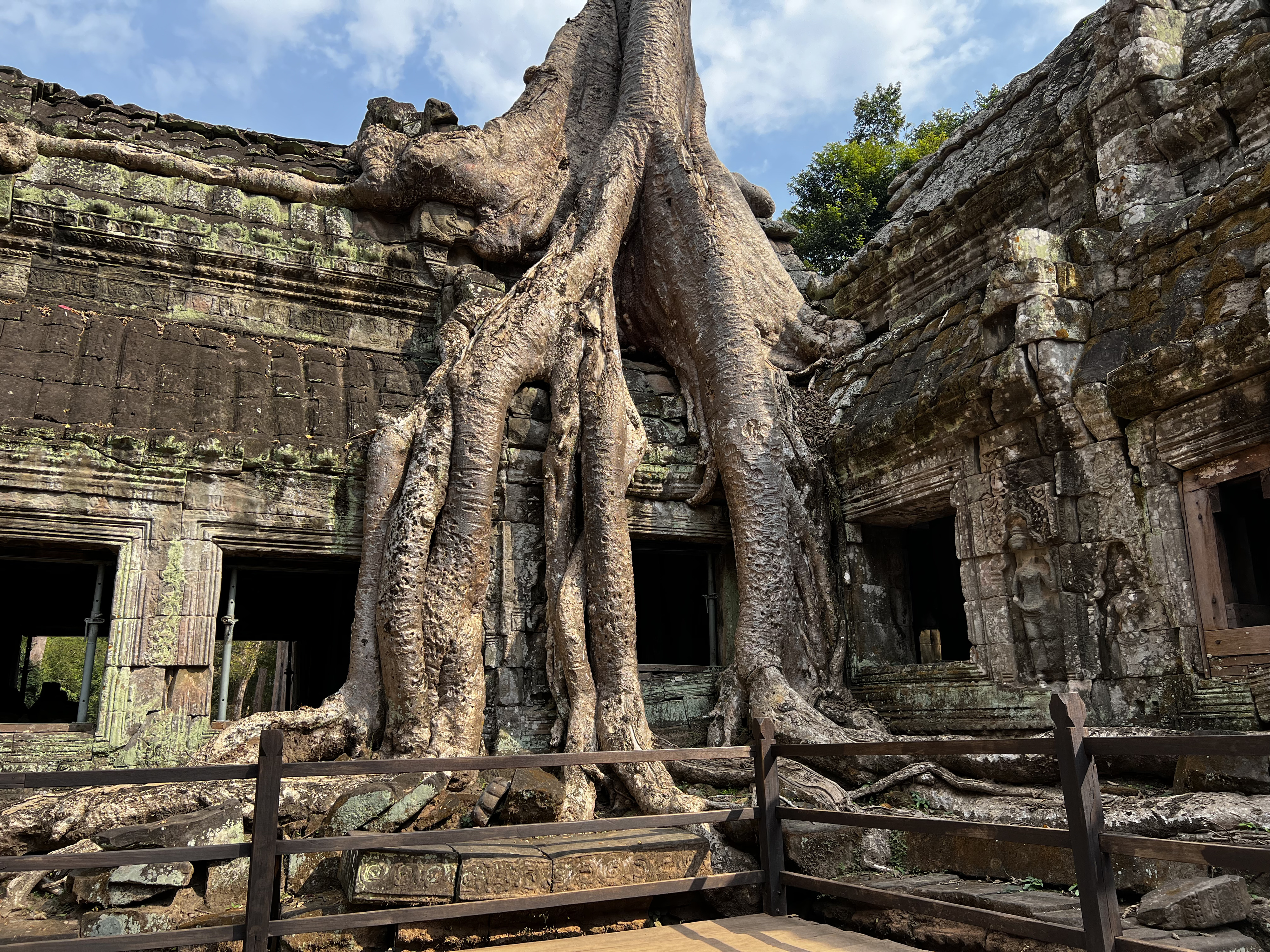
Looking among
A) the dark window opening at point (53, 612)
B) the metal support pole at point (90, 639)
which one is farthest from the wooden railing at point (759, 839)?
the dark window opening at point (53, 612)

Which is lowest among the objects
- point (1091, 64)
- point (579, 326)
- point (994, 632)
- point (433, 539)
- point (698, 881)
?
point (698, 881)

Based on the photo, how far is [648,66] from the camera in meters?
8.17

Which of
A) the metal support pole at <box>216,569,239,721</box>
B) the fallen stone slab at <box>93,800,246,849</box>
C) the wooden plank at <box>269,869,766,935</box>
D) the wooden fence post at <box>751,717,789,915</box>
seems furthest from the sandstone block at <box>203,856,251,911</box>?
the wooden fence post at <box>751,717,789,915</box>

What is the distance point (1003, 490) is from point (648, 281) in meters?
3.53

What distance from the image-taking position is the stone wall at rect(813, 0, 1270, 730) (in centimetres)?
449

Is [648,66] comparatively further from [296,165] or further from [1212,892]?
[1212,892]

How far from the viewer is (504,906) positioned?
3.32m

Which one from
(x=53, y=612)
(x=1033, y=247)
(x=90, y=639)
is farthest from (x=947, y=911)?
(x=53, y=612)

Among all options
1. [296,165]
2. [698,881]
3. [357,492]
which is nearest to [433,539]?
[357,492]

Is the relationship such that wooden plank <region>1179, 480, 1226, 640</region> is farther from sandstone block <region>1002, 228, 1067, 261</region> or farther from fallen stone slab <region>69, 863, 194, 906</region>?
fallen stone slab <region>69, 863, 194, 906</region>

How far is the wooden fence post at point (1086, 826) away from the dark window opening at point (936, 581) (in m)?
5.37

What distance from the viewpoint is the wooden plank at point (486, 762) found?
324 cm

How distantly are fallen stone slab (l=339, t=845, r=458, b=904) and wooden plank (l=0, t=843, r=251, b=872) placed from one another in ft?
2.38

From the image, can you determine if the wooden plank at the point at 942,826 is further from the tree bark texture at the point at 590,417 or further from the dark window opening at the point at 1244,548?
the dark window opening at the point at 1244,548
